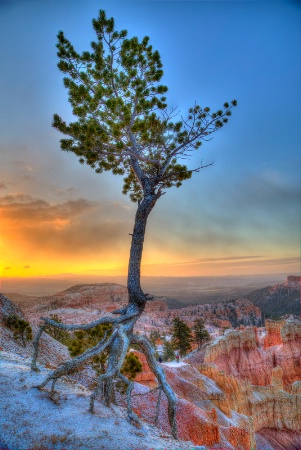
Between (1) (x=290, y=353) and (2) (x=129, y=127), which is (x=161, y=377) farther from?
(1) (x=290, y=353)

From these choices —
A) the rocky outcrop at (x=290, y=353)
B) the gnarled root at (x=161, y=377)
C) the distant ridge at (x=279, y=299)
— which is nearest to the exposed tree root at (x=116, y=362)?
the gnarled root at (x=161, y=377)

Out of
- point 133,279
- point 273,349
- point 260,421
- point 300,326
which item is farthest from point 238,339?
point 133,279

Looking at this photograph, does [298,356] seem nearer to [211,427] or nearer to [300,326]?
[300,326]

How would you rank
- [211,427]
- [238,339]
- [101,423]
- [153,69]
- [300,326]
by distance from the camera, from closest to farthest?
[101,423]
[153,69]
[211,427]
[238,339]
[300,326]

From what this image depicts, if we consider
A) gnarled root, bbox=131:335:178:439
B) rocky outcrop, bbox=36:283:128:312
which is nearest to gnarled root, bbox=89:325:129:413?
gnarled root, bbox=131:335:178:439

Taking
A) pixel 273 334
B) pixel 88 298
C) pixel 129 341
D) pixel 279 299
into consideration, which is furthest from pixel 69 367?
pixel 279 299

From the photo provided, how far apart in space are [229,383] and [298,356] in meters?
23.5

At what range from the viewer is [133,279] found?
28.0 ft

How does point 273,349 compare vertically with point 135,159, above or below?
below

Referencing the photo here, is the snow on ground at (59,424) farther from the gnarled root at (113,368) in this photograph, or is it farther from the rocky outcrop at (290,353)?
the rocky outcrop at (290,353)

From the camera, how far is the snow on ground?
5.35 meters

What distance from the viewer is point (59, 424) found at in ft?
19.2

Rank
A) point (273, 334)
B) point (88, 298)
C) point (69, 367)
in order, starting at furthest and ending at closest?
1. point (88, 298)
2. point (273, 334)
3. point (69, 367)

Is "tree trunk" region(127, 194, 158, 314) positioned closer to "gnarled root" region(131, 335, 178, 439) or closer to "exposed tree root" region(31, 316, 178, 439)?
"exposed tree root" region(31, 316, 178, 439)
